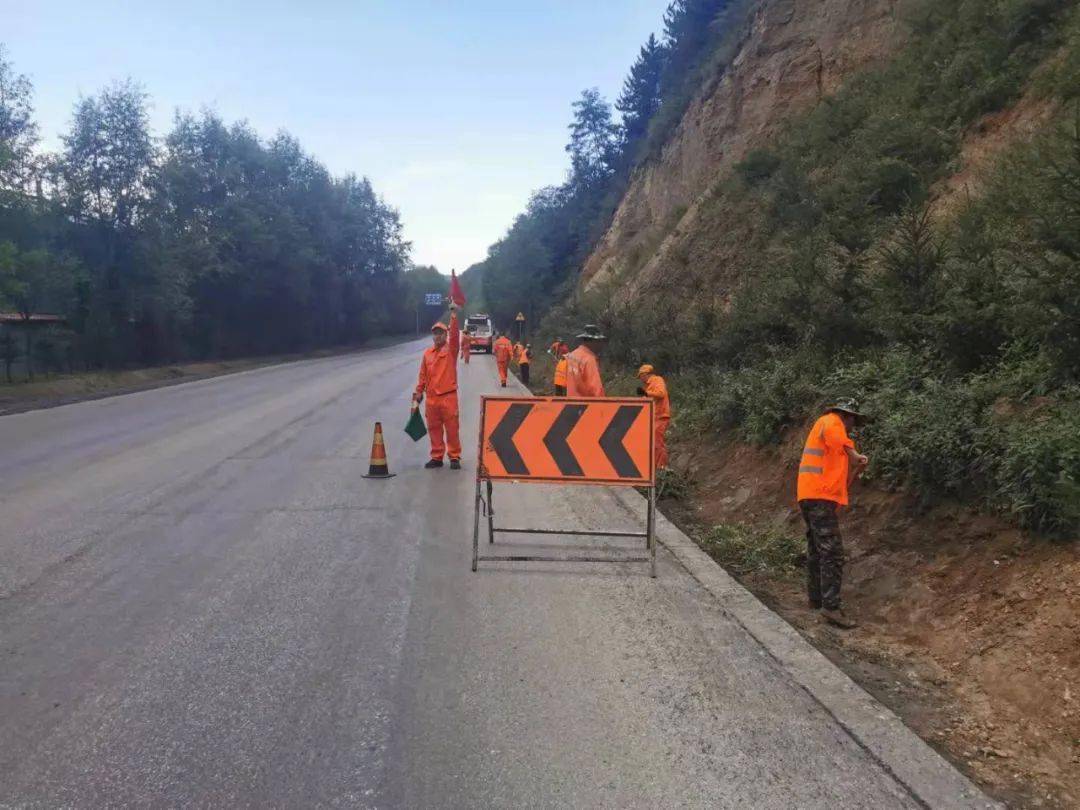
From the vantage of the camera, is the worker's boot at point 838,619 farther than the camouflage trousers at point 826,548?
No

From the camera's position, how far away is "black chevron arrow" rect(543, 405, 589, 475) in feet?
21.1

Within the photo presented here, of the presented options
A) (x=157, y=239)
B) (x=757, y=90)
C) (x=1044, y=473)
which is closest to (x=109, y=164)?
(x=157, y=239)

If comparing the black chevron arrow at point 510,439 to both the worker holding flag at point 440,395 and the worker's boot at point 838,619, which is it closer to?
the worker's boot at point 838,619

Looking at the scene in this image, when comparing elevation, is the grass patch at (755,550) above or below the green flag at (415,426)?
below

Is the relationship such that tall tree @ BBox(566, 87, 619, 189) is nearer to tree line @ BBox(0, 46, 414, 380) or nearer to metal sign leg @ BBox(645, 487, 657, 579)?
tree line @ BBox(0, 46, 414, 380)

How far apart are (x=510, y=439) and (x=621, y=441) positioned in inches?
33.6

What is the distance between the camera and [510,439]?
654 centimetres

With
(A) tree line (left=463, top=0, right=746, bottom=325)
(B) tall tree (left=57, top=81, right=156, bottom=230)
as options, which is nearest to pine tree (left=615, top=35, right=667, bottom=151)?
(A) tree line (left=463, top=0, right=746, bottom=325)

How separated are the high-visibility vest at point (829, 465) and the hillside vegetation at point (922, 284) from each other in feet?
3.02

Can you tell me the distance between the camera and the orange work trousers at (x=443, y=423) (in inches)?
420

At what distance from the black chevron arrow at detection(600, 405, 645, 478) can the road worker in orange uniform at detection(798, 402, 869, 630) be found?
51.3 inches

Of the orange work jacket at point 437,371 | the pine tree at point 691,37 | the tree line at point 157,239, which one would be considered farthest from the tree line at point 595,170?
the orange work jacket at point 437,371

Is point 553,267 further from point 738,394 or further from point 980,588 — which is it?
point 980,588

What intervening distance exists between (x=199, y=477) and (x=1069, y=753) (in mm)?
8728
